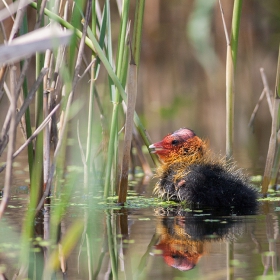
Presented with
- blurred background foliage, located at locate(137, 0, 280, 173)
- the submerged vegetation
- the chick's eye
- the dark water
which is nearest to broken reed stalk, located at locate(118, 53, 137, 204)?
the submerged vegetation

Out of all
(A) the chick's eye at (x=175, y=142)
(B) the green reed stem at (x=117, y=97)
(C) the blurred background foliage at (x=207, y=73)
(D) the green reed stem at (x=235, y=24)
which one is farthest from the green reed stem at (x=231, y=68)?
(C) the blurred background foliage at (x=207, y=73)

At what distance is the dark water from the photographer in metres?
3.04

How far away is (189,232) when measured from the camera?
3828mm

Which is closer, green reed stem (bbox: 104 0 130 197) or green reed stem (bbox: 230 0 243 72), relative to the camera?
green reed stem (bbox: 104 0 130 197)

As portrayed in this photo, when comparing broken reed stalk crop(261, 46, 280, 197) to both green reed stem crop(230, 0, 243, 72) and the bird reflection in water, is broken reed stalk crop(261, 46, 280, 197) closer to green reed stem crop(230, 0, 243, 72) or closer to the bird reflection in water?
green reed stem crop(230, 0, 243, 72)

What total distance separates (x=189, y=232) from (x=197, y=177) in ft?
2.56

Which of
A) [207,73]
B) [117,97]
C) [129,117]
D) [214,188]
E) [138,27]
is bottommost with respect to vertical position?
[214,188]

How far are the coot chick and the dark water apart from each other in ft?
0.35

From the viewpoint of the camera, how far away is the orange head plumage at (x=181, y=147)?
4.99 meters

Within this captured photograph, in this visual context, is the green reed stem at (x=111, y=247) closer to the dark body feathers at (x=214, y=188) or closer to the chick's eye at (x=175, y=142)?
the dark body feathers at (x=214, y=188)

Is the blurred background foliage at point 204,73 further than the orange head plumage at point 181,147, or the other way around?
the blurred background foliage at point 204,73

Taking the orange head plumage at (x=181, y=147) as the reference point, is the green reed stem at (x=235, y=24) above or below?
above

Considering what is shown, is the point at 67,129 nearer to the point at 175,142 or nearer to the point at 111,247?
the point at 175,142

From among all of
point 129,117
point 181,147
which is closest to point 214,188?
point 181,147
